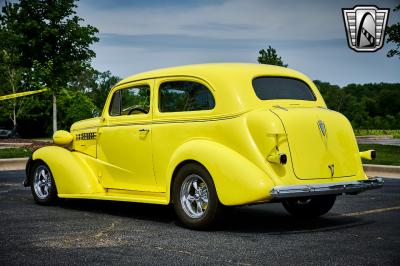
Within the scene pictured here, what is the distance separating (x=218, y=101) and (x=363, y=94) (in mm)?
91645

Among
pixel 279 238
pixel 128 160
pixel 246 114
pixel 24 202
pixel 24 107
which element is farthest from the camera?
pixel 24 107

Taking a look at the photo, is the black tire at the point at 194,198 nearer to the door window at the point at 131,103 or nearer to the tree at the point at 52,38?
the door window at the point at 131,103

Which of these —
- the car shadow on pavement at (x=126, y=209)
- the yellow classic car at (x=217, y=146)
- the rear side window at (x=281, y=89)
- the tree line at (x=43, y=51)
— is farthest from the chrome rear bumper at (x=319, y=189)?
the tree line at (x=43, y=51)

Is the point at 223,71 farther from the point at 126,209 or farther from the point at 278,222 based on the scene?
the point at 126,209

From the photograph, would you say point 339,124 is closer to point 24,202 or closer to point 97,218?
point 97,218

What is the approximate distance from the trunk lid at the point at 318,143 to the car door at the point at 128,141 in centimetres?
178

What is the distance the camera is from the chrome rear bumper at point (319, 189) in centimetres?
608

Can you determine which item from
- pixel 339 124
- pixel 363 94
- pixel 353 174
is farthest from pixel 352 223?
pixel 363 94

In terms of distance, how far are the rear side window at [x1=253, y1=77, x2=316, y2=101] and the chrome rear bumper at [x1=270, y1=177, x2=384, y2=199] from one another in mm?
1261

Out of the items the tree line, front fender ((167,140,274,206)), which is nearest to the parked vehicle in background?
the tree line

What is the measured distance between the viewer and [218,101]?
685cm

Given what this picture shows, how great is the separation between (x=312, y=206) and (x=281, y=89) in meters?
1.59

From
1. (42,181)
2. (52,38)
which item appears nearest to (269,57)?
(52,38)

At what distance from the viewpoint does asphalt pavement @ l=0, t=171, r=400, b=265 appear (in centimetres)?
511
